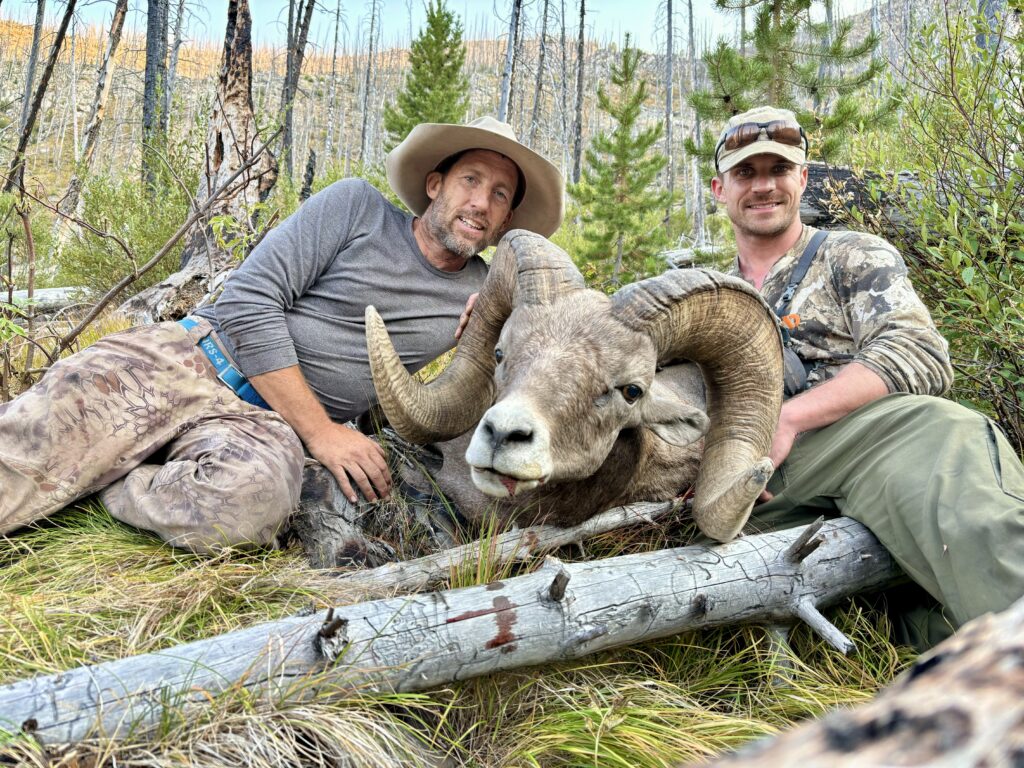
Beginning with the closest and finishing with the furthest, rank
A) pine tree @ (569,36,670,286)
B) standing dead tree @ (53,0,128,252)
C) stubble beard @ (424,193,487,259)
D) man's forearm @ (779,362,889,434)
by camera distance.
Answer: man's forearm @ (779,362,889,434) → stubble beard @ (424,193,487,259) → standing dead tree @ (53,0,128,252) → pine tree @ (569,36,670,286)

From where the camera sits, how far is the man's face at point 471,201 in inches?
199

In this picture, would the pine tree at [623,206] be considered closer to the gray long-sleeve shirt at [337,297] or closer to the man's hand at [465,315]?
the gray long-sleeve shirt at [337,297]

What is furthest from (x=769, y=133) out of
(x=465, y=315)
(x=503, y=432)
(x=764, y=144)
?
(x=503, y=432)

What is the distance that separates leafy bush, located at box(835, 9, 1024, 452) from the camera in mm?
4820

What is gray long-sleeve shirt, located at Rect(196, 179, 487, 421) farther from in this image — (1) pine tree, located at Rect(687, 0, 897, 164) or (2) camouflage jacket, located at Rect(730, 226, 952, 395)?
(1) pine tree, located at Rect(687, 0, 897, 164)

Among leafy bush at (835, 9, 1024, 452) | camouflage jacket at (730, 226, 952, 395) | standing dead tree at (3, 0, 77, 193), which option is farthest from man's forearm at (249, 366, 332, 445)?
leafy bush at (835, 9, 1024, 452)

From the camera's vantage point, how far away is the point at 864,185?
677 cm

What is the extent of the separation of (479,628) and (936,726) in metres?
2.24

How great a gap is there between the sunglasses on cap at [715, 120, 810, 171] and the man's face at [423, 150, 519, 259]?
156 cm

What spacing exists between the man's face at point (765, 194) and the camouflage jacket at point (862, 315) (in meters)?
0.23

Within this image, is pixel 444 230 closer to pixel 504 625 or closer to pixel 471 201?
pixel 471 201

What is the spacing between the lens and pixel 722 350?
399cm

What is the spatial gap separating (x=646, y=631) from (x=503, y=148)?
332 centimetres

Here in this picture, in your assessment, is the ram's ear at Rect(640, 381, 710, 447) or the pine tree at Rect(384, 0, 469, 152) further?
the pine tree at Rect(384, 0, 469, 152)
